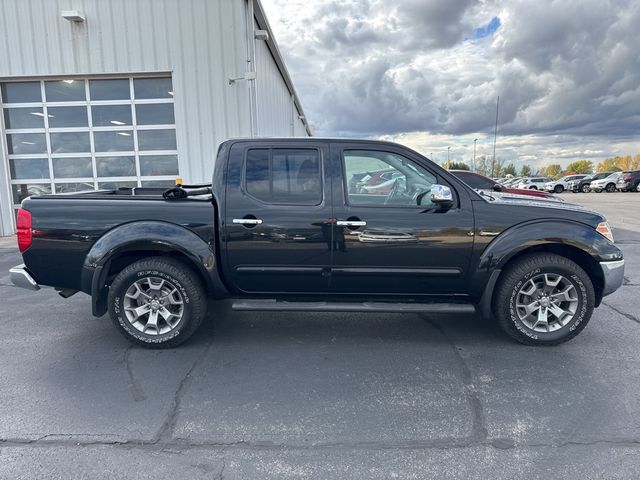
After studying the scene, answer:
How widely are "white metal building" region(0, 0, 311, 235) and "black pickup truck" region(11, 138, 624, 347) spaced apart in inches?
261

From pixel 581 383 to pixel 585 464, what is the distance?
1030mm

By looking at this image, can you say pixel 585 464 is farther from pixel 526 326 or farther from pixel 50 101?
pixel 50 101

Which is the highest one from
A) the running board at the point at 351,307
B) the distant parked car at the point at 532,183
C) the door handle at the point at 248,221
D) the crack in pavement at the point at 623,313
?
the door handle at the point at 248,221

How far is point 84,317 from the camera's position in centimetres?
479

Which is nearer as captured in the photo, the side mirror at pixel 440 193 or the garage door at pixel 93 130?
the side mirror at pixel 440 193

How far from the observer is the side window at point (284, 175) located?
12.4 feet

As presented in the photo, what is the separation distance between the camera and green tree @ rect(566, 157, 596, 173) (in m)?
78.8

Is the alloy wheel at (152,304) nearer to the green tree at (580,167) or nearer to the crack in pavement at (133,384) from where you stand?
the crack in pavement at (133,384)

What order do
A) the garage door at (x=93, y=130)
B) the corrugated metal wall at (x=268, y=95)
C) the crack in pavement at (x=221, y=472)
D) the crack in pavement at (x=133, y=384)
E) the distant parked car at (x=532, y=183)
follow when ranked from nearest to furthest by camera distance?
the crack in pavement at (x=221, y=472) → the crack in pavement at (x=133, y=384) → the garage door at (x=93, y=130) → the corrugated metal wall at (x=268, y=95) → the distant parked car at (x=532, y=183)

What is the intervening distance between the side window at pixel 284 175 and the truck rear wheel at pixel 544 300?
1.95 meters

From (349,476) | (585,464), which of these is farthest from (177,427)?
(585,464)

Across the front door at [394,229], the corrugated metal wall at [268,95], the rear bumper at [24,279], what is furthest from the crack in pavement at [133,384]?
the corrugated metal wall at [268,95]

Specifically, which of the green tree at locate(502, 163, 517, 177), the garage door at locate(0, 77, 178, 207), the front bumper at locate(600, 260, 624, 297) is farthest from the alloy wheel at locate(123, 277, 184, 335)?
the green tree at locate(502, 163, 517, 177)

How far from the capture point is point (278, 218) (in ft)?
12.2
